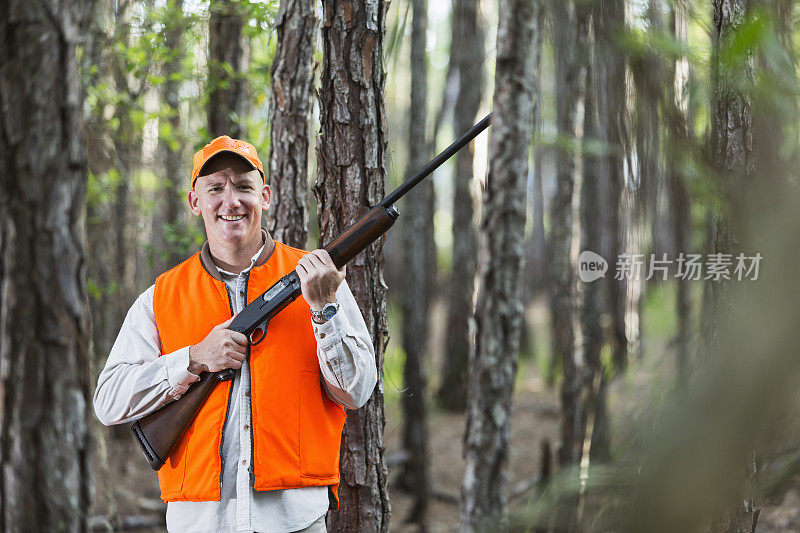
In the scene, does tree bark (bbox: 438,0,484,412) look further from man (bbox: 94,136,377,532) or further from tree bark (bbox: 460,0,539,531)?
man (bbox: 94,136,377,532)

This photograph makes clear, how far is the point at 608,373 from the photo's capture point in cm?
121

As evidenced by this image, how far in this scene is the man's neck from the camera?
290 cm

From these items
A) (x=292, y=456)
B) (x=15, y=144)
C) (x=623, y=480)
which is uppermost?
(x=15, y=144)

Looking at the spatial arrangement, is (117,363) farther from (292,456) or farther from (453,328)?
(453,328)

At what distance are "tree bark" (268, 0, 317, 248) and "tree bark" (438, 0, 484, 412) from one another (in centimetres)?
628

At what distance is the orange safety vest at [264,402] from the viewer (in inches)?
102

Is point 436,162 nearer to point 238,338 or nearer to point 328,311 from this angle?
point 328,311

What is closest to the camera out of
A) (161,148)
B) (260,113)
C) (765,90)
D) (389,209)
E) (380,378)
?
(765,90)

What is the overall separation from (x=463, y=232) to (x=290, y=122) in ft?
25.6

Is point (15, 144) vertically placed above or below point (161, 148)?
below

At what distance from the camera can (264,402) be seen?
104 inches

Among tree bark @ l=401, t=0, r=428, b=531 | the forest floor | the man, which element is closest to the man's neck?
the man

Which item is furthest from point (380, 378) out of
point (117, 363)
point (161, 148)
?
point (161, 148)

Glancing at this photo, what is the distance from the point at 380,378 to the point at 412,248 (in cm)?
616
